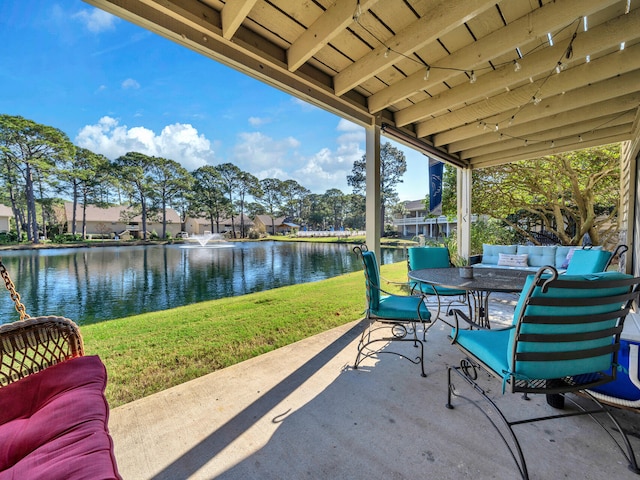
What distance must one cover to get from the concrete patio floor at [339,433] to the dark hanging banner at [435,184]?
347 centimetres

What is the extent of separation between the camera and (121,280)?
8.98 meters

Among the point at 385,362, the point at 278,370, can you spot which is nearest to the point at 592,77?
the point at 385,362

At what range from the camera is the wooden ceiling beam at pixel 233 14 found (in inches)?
65.1

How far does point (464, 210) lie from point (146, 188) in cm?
2123

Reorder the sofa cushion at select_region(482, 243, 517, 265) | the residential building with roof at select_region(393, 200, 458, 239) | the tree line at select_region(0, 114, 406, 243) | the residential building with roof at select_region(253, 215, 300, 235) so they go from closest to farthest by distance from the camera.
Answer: the tree line at select_region(0, 114, 406, 243) < the sofa cushion at select_region(482, 243, 517, 265) < the residential building with roof at select_region(393, 200, 458, 239) < the residential building with roof at select_region(253, 215, 300, 235)

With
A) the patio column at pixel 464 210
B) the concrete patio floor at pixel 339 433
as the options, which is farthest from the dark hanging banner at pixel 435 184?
the concrete patio floor at pixel 339 433

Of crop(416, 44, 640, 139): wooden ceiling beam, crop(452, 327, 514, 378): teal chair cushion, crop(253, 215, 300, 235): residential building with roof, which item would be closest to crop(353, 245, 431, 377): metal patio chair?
crop(452, 327, 514, 378): teal chair cushion

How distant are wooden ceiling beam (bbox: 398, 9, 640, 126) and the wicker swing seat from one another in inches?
146

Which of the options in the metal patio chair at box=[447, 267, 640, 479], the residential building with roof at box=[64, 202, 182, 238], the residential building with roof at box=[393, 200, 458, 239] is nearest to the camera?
the metal patio chair at box=[447, 267, 640, 479]

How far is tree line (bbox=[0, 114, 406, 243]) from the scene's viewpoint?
13.6 ft

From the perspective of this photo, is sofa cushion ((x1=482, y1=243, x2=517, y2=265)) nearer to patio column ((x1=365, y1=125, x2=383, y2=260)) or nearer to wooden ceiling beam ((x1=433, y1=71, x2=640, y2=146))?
wooden ceiling beam ((x1=433, y1=71, x2=640, y2=146))

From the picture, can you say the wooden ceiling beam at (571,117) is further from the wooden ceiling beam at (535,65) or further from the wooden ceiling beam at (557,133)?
the wooden ceiling beam at (535,65)

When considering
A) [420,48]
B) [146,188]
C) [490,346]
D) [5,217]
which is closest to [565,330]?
Result: [490,346]

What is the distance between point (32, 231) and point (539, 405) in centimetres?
749
